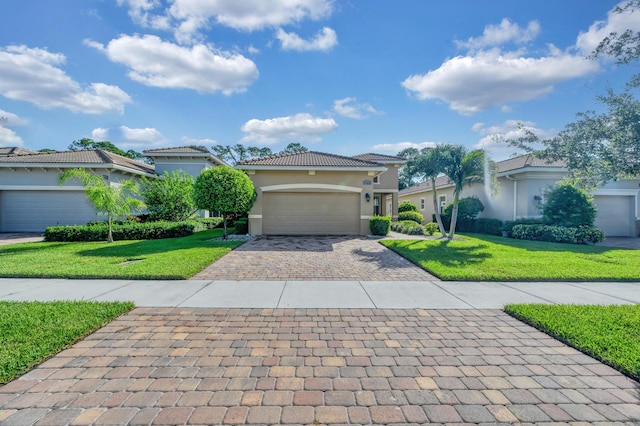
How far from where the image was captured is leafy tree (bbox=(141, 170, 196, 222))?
16.1m

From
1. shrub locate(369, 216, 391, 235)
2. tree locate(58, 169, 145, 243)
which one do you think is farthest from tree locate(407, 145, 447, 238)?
tree locate(58, 169, 145, 243)

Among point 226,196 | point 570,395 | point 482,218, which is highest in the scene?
point 226,196

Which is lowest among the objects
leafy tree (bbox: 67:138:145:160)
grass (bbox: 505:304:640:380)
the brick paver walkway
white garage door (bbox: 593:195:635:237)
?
the brick paver walkway

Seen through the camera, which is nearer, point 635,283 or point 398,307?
point 398,307

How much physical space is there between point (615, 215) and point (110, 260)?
25.9m

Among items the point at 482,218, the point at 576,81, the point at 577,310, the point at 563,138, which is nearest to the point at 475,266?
the point at 577,310

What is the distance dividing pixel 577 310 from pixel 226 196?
37.9 ft

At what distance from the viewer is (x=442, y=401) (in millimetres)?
2418

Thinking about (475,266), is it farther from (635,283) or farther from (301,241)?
(301,241)

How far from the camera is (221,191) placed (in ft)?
39.3

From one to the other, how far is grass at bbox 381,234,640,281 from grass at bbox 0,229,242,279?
6579 millimetres

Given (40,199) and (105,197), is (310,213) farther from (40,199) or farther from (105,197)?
(40,199)

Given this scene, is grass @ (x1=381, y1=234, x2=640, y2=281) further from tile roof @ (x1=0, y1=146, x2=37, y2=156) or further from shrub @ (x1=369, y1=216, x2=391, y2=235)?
tile roof @ (x1=0, y1=146, x2=37, y2=156)

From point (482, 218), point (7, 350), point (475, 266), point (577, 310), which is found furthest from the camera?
point (482, 218)
